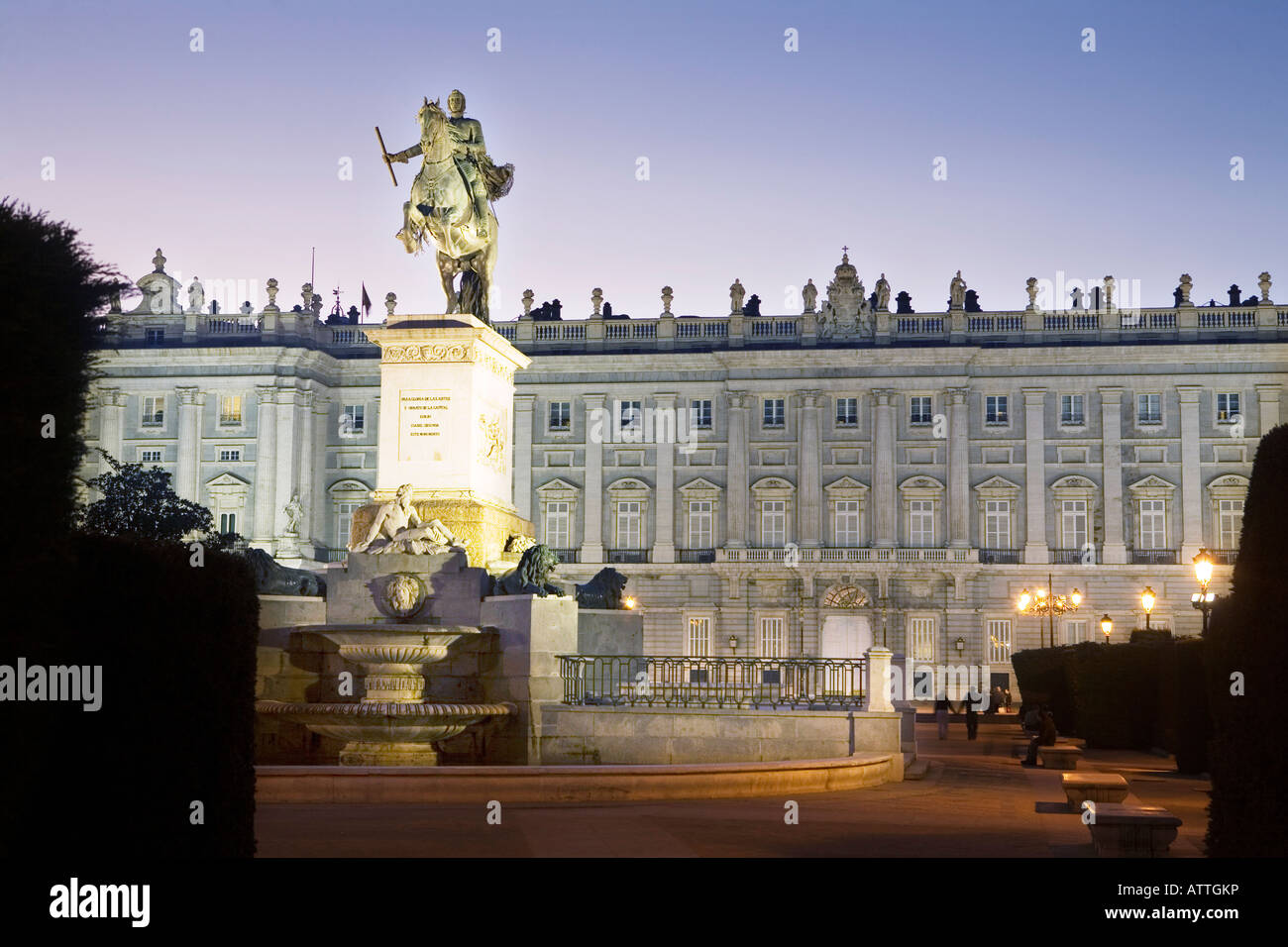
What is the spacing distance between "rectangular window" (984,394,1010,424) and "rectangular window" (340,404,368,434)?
2946 cm

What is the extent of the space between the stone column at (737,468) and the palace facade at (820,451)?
118mm

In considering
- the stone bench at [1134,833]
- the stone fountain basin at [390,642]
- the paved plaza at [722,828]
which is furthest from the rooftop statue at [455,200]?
the stone bench at [1134,833]

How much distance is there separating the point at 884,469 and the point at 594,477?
13563 mm

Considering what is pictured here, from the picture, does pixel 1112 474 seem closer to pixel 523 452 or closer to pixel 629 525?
pixel 629 525

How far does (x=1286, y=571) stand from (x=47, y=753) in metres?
6.62

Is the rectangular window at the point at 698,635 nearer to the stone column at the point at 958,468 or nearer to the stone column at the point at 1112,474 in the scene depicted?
A: the stone column at the point at 958,468

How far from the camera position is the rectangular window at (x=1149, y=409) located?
76.9 metres

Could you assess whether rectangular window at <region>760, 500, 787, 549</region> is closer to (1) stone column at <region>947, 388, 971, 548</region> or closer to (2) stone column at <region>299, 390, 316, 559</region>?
(1) stone column at <region>947, 388, 971, 548</region>

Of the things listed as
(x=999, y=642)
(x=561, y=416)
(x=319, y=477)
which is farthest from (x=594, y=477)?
(x=999, y=642)

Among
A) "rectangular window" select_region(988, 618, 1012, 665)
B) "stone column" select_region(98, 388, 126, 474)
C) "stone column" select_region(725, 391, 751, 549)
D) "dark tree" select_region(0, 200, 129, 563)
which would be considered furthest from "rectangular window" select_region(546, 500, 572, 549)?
"dark tree" select_region(0, 200, 129, 563)

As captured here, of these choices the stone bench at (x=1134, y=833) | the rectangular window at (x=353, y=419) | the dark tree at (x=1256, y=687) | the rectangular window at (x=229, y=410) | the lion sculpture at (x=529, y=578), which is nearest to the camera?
the dark tree at (x=1256, y=687)

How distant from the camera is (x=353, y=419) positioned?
8125 cm

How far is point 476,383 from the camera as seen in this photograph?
70.0ft
